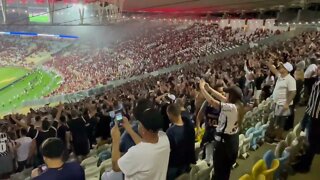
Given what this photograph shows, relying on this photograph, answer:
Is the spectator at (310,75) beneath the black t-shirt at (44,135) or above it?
above

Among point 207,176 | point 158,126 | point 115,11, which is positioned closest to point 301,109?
point 207,176

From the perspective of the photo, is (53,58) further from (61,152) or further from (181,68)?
(61,152)

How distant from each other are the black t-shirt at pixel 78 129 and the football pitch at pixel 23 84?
891 inches

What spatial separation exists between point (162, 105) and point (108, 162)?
6.67ft

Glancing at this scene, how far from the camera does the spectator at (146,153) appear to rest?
8.91 feet

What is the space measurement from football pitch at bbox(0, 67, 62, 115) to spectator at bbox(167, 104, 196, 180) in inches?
1005

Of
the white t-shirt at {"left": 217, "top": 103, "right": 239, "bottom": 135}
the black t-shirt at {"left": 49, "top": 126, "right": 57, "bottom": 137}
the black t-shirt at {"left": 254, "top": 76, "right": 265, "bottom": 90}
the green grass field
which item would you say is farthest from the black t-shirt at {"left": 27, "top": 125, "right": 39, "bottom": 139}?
the green grass field

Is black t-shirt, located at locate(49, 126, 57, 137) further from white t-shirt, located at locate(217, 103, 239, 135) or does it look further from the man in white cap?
the man in white cap

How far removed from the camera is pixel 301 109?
9.41 meters

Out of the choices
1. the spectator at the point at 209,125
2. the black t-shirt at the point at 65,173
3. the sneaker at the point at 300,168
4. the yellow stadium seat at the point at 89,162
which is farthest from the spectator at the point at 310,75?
the black t-shirt at the point at 65,173

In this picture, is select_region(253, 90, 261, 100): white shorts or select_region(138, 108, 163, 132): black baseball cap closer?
select_region(138, 108, 163, 132): black baseball cap

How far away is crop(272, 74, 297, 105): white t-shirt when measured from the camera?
6234 millimetres

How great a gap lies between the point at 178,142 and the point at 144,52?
32.9m

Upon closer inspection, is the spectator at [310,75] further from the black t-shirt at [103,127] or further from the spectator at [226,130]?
the spectator at [226,130]
